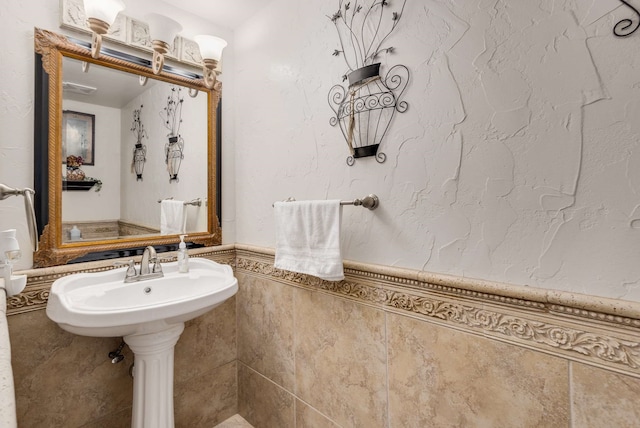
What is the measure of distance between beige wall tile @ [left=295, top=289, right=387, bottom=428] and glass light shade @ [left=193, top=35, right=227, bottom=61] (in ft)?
4.01

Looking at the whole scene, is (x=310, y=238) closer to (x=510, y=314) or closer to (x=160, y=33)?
(x=510, y=314)

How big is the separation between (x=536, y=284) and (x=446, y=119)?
1.75 ft

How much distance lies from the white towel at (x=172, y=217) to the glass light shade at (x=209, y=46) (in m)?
0.75

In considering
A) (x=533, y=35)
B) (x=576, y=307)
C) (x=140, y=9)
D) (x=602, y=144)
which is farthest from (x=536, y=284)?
(x=140, y=9)

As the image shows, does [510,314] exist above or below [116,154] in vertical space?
below

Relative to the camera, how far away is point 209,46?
4.93ft

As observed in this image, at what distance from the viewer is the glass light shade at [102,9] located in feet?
3.92

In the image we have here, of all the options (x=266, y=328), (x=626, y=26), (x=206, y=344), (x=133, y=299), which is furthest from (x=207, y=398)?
(x=626, y=26)

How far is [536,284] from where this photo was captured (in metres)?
0.81

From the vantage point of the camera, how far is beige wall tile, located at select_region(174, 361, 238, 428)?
5.21ft

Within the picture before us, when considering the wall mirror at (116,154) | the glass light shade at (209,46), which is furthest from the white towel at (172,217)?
the glass light shade at (209,46)

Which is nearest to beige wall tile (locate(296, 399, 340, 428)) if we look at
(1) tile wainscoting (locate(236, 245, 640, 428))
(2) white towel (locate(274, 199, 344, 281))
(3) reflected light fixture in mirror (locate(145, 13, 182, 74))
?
(1) tile wainscoting (locate(236, 245, 640, 428))

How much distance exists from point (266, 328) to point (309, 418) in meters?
0.45

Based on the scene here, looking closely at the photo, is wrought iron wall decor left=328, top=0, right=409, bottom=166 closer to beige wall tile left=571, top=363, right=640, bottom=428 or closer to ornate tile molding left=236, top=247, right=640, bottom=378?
ornate tile molding left=236, top=247, right=640, bottom=378
